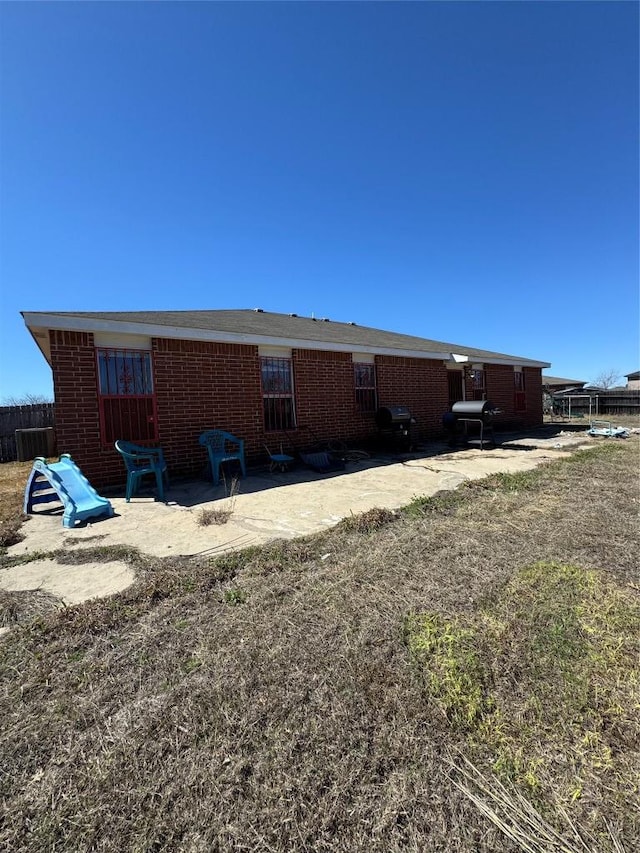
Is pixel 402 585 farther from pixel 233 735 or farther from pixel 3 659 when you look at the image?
pixel 3 659

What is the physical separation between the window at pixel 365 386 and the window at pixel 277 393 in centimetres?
217

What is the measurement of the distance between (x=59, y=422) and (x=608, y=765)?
23.5ft

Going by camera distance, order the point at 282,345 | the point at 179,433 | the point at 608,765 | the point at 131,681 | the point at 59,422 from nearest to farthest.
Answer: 1. the point at 608,765
2. the point at 131,681
3. the point at 59,422
4. the point at 179,433
5. the point at 282,345

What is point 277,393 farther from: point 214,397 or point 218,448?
point 218,448

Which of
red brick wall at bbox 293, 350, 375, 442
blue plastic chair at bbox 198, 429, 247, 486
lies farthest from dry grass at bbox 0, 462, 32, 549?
red brick wall at bbox 293, 350, 375, 442

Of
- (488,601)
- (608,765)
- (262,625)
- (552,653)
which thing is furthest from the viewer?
(488,601)

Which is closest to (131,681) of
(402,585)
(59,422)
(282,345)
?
(402,585)

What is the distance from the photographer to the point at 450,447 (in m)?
11.1

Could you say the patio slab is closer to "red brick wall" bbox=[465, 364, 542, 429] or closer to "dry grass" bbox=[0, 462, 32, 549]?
"dry grass" bbox=[0, 462, 32, 549]

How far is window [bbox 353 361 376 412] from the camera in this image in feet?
35.0

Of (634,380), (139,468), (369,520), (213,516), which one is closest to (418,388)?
(369,520)

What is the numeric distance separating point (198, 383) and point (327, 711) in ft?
22.5

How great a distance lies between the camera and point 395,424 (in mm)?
9602

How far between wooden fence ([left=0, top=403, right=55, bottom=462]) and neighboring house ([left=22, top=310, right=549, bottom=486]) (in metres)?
3.95
